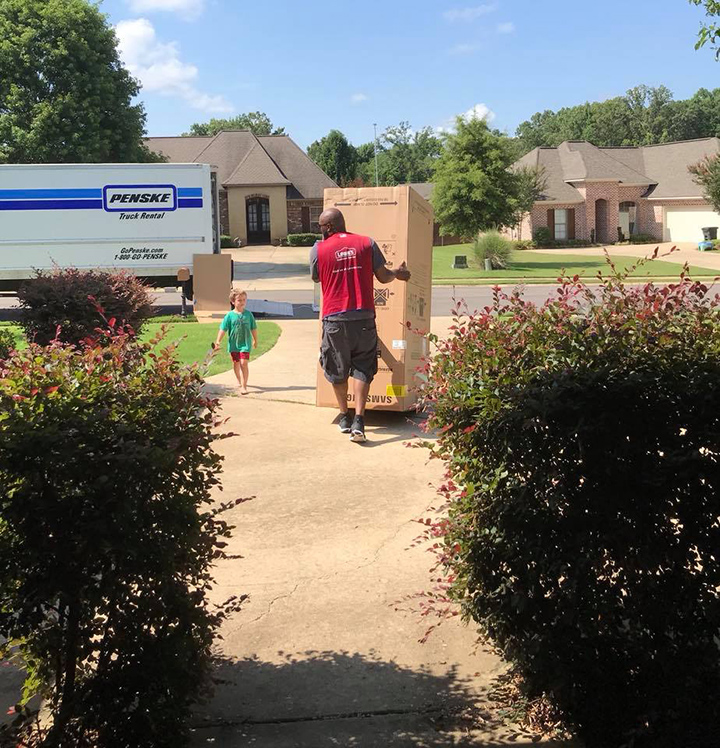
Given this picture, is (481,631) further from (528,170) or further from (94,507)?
(528,170)

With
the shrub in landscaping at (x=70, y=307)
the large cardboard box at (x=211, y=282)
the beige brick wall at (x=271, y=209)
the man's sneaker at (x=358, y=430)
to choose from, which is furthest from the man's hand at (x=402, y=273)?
the beige brick wall at (x=271, y=209)

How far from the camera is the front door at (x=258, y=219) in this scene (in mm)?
50562

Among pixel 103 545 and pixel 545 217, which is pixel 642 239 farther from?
pixel 103 545

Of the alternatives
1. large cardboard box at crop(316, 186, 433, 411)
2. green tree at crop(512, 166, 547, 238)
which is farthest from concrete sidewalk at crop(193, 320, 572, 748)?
green tree at crop(512, 166, 547, 238)

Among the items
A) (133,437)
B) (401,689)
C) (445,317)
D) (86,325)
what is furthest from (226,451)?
(445,317)

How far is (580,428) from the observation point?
2.95 meters

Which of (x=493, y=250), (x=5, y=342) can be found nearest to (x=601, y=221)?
(x=493, y=250)

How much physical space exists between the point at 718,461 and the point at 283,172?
51.1 meters

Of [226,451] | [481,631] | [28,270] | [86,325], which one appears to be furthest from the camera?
[28,270]

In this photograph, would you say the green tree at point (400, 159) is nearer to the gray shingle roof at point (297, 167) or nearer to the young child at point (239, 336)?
the gray shingle roof at point (297, 167)

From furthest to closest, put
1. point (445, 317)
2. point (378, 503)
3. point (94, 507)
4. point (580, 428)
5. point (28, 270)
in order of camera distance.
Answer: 1. point (28, 270)
2. point (445, 317)
3. point (378, 503)
4. point (580, 428)
5. point (94, 507)

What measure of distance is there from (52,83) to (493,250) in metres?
19.5

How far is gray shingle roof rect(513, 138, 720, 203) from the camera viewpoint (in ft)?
173

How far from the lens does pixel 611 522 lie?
300 centimetres
